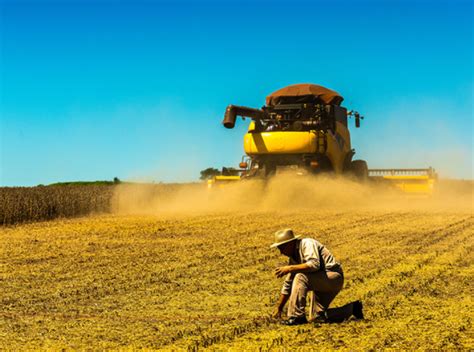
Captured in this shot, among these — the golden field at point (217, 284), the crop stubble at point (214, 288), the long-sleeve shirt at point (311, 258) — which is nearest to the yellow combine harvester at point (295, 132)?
the golden field at point (217, 284)

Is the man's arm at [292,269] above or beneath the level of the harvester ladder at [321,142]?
beneath

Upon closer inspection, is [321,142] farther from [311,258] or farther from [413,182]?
[311,258]

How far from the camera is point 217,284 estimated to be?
974 centimetres

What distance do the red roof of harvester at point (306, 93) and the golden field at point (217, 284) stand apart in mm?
5246

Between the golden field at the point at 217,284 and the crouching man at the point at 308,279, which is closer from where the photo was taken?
the golden field at the point at 217,284

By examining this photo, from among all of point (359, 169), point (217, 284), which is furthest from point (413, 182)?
point (217, 284)

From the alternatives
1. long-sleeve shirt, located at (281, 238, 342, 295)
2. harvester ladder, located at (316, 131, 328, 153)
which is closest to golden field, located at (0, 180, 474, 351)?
long-sleeve shirt, located at (281, 238, 342, 295)

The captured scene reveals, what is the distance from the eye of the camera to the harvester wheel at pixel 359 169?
Answer: 26.0 m

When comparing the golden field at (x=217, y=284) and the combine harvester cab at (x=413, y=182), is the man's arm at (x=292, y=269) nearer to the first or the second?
the golden field at (x=217, y=284)

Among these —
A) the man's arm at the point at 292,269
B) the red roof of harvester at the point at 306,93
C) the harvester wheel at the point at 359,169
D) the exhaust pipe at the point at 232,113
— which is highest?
the red roof of harvester at the point at 306,93

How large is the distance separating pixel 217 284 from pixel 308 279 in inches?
107

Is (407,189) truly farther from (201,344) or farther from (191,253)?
(201,344)

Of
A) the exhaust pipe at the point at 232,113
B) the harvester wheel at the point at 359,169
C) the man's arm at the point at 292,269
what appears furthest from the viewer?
the harvester wheel at the point at 359,169

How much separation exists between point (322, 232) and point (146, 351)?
33.8 feet
